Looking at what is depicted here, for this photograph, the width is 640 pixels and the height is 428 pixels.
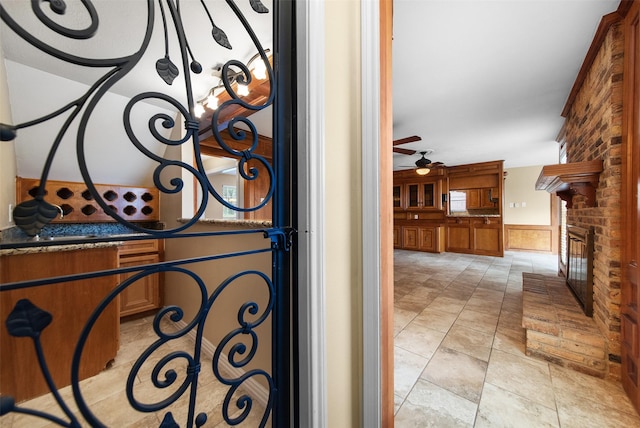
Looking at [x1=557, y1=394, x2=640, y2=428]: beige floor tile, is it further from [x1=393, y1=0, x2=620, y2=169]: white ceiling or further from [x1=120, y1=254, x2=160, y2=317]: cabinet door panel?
[x1=120, y1=254, x2=160, y2=317]: cabinet door panel

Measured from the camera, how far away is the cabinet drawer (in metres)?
2.52

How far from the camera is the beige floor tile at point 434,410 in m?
1.27

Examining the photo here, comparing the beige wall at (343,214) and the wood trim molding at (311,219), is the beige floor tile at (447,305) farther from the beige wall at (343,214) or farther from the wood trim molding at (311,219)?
the wood trim molding at (311,219)

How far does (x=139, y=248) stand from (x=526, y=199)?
8.64m

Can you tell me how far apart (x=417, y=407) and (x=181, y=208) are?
2627 millimetres

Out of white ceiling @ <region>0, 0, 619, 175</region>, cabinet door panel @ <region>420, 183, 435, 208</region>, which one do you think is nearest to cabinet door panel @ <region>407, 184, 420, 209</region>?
cabinet door panel @ <region>420, 183, 435, 208</region>

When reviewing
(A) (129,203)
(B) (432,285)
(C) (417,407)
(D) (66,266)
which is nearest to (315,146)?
(C) (417,407)

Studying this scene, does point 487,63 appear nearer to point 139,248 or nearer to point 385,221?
point 385,221

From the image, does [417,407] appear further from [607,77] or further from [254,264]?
[607,77]

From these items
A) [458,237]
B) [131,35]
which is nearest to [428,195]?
[458,237]

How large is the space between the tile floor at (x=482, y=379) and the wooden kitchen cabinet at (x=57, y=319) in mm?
2021

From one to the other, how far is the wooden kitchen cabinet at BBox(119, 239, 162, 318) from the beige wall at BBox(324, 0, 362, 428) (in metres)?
2.33

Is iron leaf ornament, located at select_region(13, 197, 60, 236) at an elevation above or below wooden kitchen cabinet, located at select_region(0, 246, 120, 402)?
above

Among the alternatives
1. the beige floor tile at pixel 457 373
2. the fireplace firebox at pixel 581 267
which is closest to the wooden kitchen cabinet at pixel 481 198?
the fireplace firebox at pixel 581 267
